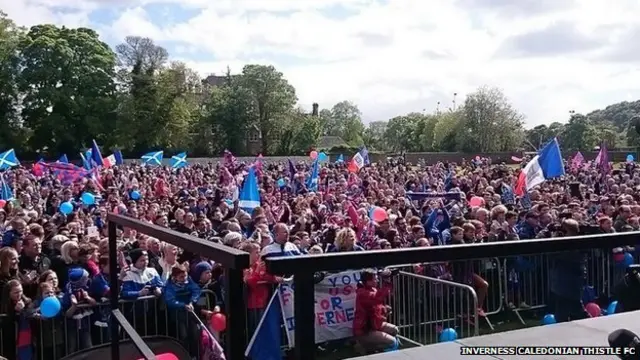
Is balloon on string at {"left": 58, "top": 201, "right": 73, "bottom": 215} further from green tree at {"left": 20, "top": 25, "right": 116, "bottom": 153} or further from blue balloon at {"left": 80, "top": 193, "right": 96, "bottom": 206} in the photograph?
green tree at {"left": 20, "top": 25, "right": 116, "bottom": 153}

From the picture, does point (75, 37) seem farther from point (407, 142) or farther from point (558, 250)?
point (558, 250)

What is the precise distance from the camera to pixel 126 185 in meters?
25.7

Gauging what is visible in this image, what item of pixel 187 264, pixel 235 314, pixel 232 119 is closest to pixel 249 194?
pixel 187 264

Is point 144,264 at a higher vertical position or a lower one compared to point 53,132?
lower

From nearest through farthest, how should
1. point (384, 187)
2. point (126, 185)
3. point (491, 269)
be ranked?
1. point (491, 269)
2. point (384, 187)
3. point (126, 185)

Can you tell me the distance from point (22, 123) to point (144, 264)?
67717 mm

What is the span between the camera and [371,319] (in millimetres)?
7180

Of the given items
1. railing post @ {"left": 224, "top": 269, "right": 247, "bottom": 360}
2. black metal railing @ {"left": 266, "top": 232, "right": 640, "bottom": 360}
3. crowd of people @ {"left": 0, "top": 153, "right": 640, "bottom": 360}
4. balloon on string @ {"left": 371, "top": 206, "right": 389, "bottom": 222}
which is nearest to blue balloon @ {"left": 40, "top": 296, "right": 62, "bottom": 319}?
crowd of people @ {"left": 0, "top": 153, "right": 640, "bottom": 360}

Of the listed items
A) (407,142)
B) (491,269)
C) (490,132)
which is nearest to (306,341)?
(491,269)

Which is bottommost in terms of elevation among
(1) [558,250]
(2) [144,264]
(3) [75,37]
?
(2) [144,264]

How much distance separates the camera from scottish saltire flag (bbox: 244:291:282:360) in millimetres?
4492

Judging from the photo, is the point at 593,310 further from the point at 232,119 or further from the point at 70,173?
the point at 232,119

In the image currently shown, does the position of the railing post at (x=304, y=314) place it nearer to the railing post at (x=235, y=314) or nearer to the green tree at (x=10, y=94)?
the railing post at (x=235, y=314)

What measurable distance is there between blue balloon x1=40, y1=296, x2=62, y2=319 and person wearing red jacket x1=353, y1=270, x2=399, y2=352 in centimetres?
339
